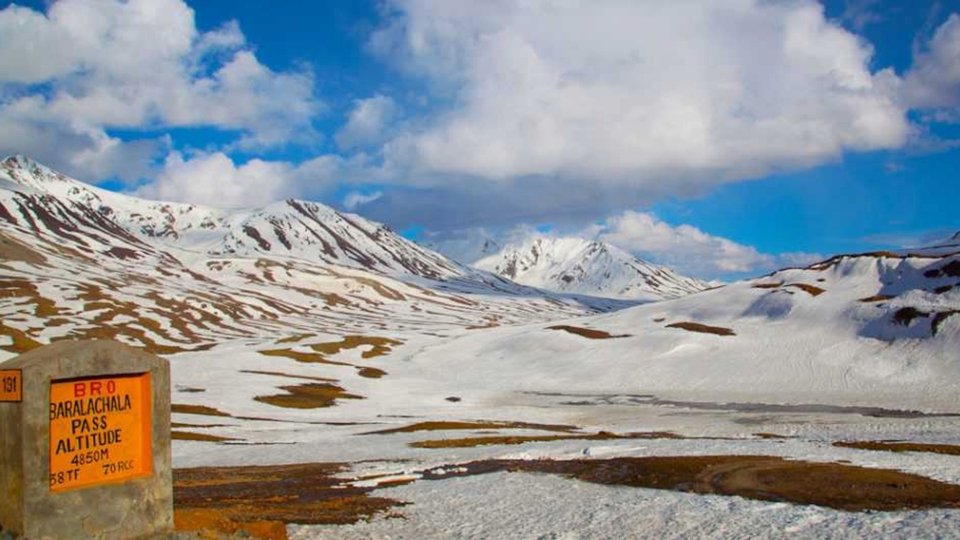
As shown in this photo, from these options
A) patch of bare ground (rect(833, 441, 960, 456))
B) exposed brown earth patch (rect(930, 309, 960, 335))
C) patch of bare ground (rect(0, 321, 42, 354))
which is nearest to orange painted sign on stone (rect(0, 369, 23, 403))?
patch of bare ground (rect(833, 441, 960, 456))

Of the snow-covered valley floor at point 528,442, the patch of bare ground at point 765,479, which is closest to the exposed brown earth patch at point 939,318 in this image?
the snow-covered valley floor at point 528,442

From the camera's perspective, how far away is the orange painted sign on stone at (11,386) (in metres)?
17.1

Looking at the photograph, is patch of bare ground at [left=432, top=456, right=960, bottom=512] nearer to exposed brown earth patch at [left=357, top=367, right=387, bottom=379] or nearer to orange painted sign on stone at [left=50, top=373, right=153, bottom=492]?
orange painted sign on stone at [left=50, top=373, right=153, bottom=492]

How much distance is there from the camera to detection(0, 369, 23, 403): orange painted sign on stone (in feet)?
56.0

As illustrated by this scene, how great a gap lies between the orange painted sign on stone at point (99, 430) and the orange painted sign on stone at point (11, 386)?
70cm

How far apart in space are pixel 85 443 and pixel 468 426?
55.6 m

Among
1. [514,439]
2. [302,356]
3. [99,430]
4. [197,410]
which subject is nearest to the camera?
[99,430]

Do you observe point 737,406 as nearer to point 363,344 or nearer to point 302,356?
point 302,356

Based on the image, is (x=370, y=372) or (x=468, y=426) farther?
(x=370, y=372)

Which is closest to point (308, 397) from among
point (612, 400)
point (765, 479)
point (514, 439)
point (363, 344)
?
point (612, 400)

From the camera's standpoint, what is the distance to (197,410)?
269 ft

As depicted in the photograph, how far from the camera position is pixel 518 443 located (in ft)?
174

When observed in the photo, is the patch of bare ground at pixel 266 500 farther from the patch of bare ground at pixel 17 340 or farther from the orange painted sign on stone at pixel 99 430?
the patch of bare ground at pixel 17 340

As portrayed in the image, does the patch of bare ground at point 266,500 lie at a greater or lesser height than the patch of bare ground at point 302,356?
lesser
